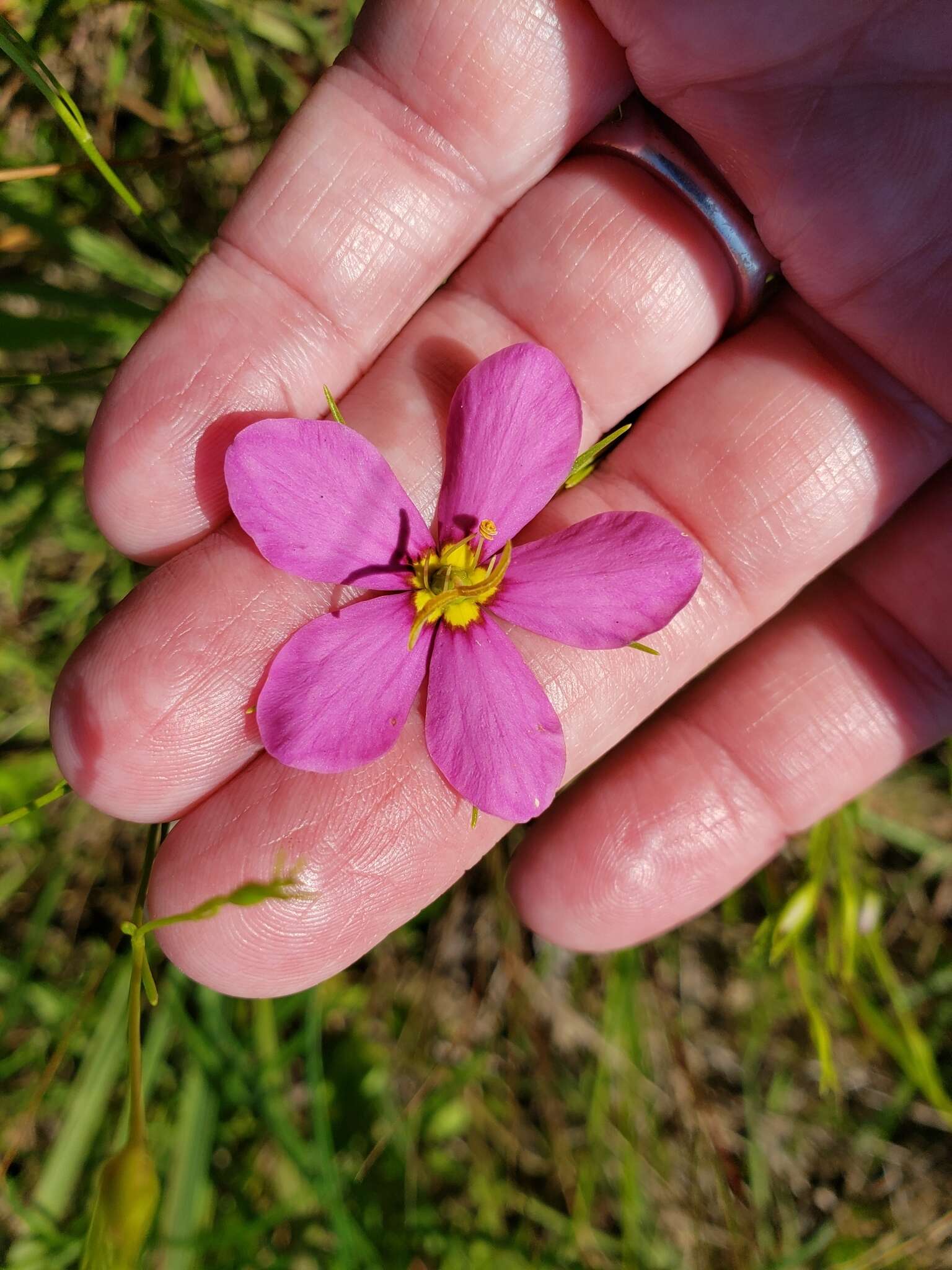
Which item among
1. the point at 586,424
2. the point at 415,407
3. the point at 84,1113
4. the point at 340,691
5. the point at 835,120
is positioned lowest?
the point at 84,1113

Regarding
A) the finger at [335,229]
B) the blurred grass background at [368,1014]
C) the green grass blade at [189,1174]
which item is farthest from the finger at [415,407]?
the green grass blade at [189,1174]

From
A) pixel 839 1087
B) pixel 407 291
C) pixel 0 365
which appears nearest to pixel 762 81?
pixel 407 291

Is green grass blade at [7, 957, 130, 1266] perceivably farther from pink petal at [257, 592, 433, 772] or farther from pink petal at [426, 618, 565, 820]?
pink petal at [426, 618, 565, 820]

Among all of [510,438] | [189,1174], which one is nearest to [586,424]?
[510,438]

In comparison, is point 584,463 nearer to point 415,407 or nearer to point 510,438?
point 510,438

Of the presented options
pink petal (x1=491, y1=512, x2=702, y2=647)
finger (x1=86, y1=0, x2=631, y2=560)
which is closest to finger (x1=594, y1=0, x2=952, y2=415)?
finger (x1=86, y1=0, x2=631, y2=560)

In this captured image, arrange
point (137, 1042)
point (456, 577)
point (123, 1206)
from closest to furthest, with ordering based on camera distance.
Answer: point (123, 1206), point (137, 1042), point (456, 577)

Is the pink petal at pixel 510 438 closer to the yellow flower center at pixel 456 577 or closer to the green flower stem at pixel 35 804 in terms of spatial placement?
the yellow flower center at pixel 456 577

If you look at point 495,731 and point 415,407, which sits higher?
point 415,407
